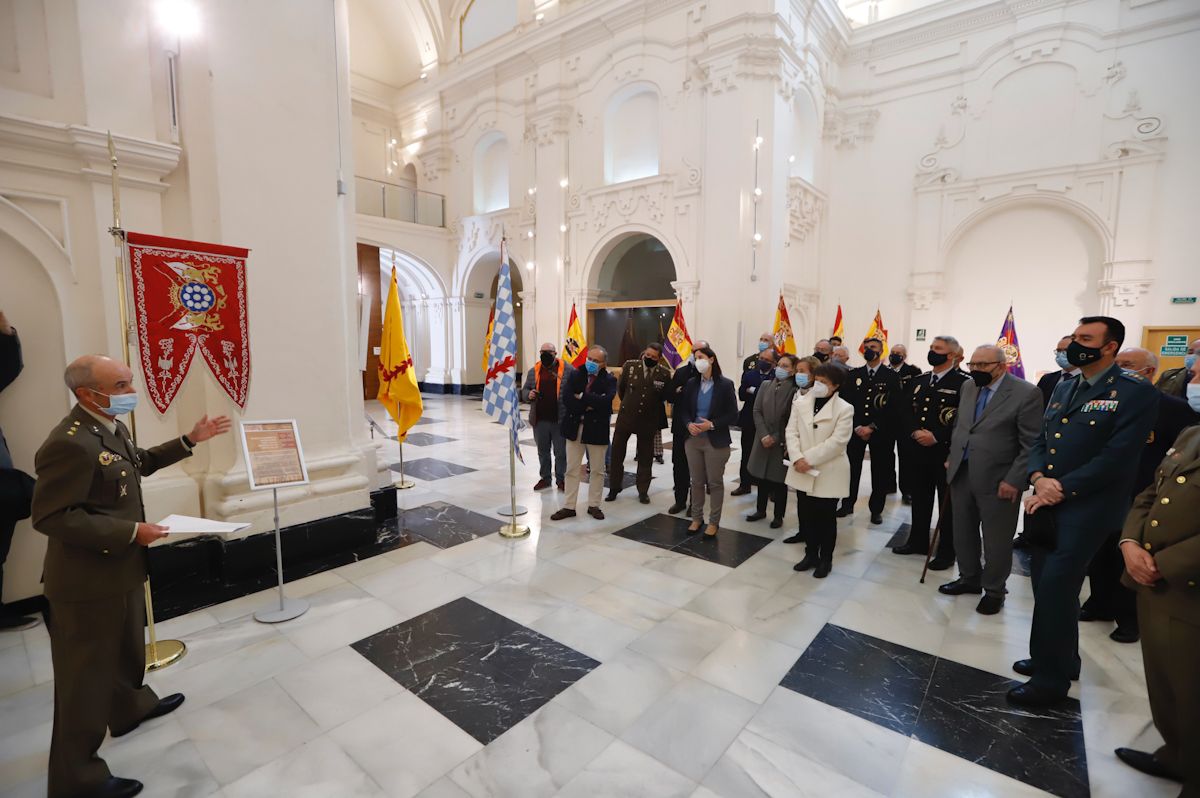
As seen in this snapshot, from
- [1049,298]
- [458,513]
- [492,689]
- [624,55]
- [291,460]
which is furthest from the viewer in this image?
[624,55]

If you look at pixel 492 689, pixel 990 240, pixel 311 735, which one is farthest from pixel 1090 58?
pixel 311 735

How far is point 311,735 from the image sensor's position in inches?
91.0

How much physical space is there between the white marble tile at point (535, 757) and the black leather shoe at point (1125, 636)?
10.1 feet

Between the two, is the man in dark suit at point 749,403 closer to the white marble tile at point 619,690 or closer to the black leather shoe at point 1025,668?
the black leather shoe at point 1025,668

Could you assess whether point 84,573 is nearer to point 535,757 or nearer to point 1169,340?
point 535,757

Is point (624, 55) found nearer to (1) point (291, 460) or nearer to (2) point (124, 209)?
(2) point (124, 209)

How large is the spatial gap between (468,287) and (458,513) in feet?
38.3

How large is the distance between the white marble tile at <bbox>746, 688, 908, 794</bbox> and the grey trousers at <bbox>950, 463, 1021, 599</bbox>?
169cm

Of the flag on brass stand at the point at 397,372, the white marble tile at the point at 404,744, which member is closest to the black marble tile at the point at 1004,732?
the white marble tile at the point at 404,744

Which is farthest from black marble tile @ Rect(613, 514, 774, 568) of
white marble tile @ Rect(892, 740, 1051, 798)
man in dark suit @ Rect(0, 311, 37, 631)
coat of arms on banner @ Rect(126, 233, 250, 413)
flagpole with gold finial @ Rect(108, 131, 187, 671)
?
man in dark suit @ Rect(0, 311, 37, 631)

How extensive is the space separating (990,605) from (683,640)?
2066mm

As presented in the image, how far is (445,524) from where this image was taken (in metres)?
5.03

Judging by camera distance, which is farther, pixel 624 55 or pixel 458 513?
pixel 624 55

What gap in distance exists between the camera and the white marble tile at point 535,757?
80.8 inches
